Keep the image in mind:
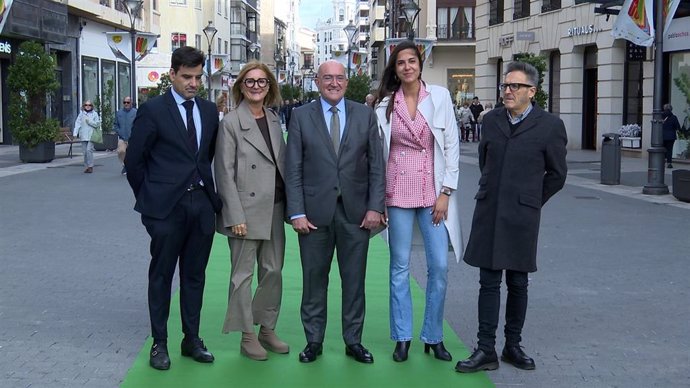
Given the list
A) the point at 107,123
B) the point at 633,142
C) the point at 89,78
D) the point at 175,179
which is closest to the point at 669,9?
the point at 633,142

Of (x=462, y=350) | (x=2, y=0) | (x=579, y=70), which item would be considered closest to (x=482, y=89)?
(x=579, y=70)

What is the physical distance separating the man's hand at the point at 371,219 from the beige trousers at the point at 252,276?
574mm

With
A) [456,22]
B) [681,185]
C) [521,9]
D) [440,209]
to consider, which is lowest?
[681,185]

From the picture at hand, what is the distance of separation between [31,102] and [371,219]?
22.2 metres

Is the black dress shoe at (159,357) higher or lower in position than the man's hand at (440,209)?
lower

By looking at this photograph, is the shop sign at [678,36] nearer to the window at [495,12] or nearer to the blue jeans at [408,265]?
the window at [495,12]

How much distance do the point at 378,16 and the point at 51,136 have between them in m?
77.3

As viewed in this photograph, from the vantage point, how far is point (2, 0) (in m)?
19.1

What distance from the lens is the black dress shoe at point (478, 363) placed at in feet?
19.8

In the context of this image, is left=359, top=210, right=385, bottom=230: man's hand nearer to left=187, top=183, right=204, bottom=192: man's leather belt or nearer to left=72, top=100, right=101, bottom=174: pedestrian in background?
left=187, top=183, right=204, bottom=192: man's leather belt

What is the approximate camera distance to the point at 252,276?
247 inches

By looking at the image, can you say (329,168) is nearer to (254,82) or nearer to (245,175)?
(245,175)

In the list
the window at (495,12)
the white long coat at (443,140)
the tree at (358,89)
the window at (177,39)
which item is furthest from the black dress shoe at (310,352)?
the window at (177,39)

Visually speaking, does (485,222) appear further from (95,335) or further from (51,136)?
(51,136)
